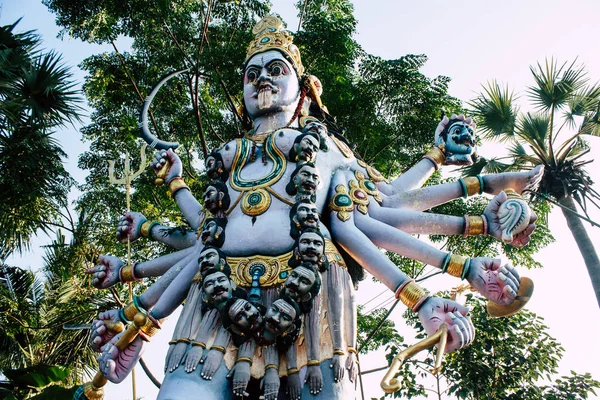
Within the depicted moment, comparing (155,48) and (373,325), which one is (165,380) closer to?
(373,325)

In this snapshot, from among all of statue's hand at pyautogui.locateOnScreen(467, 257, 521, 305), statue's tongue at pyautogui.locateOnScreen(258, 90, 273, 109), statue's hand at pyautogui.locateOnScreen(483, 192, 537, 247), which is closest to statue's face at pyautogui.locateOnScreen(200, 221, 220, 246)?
statue's tongue at pyautogui.locateOnScreen(258, 90, 273, 109)

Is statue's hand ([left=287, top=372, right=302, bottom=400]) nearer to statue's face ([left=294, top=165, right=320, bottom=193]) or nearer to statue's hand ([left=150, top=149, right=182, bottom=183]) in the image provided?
statue's face ([left=294, top=165, right=320, bottom=193])

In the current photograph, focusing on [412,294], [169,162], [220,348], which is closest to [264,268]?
[220,348]

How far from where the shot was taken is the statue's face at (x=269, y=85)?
6500 mm

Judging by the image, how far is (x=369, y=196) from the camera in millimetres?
6160

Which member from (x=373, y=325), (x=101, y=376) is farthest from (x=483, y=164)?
(x=101, y=376)

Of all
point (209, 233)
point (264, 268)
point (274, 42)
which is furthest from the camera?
point (274, 42)

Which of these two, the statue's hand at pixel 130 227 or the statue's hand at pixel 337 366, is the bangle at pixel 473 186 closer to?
the statue's hand at pixel 337 366

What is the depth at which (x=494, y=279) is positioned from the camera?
5.12 m

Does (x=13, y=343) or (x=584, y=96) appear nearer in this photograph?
(x=584, y=96)

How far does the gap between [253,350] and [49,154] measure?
6.40 meters

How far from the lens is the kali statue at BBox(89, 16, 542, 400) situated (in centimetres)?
489

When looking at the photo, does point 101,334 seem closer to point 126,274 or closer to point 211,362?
point 126,274

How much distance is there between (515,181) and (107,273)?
12.4 ft
